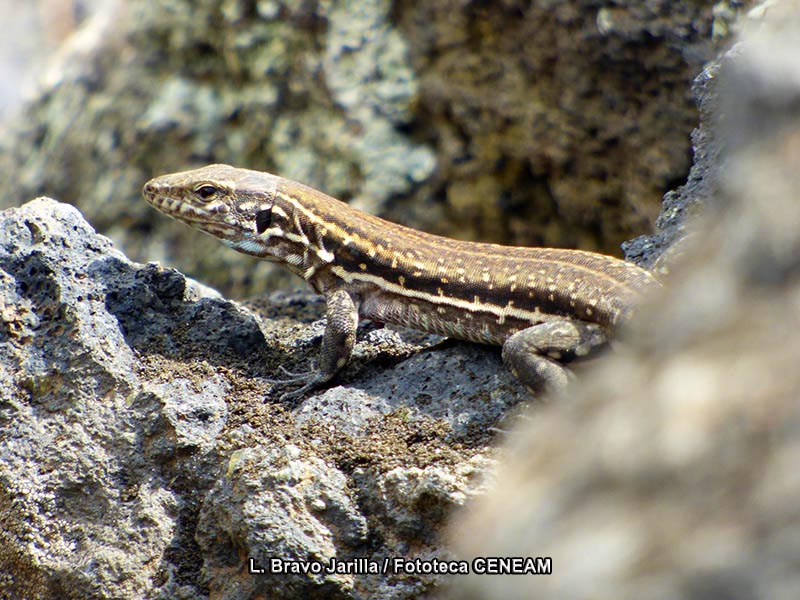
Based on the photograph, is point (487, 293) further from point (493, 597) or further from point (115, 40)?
point (115, 40)

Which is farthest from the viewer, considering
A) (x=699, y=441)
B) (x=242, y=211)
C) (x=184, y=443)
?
(x=242, y=211)

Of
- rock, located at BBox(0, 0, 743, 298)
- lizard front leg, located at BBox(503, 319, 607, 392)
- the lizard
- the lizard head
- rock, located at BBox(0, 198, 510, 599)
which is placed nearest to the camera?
rock, located at BBox(0, 198, 510, 599)

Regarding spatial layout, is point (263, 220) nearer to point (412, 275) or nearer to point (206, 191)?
point (206, 191)

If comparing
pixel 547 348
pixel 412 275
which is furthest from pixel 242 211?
pixel 547 348

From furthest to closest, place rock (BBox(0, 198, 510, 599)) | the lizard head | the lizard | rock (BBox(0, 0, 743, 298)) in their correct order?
rock (BBox(0, 0, 743, 298)), the lizard head, the lizard, rock (BBox(0, 198, 510, 599))

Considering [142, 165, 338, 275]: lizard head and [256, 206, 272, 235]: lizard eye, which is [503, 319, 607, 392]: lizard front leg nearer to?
[142, 165, 338, 275]: lizard head

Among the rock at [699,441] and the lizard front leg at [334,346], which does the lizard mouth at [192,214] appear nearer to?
the lizard front leg at [334,346]

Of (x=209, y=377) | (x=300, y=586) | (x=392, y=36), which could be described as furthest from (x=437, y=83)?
(x=300, y=586)

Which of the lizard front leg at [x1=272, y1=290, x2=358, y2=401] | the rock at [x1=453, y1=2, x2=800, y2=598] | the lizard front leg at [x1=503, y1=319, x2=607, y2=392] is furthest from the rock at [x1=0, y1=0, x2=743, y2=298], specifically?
the rock at [x1=453, y1=2, x2=800, y2=598]
